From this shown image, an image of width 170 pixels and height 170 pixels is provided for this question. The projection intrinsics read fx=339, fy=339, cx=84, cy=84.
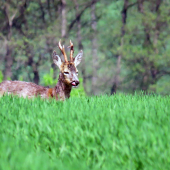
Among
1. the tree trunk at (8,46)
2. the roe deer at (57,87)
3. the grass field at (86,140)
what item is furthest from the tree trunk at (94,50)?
the grass field at (86,140)

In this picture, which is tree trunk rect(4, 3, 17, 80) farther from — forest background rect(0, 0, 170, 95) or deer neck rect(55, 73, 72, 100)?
deer neck rect(55, 73, 72, 100)

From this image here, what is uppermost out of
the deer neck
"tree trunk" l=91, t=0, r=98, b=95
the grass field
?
"tree trunk" l=91, t=0, r=98, b=95

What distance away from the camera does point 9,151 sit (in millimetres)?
3584

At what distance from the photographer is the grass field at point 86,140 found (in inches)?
136

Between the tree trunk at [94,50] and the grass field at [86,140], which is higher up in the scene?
the tree trunk at [94,50]

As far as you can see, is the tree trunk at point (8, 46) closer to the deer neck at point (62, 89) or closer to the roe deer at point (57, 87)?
the roe deer at point (57, 87)

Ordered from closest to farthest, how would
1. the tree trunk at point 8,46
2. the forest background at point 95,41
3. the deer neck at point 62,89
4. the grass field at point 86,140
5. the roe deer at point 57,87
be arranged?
1. the grass field at point 86,140
2. the roe deer at point 57,87
3. the deer neck at point 62,89
4. the tree trunk at point 8,46
5. the forest background at point 95,41

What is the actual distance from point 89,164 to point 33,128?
1416 mm

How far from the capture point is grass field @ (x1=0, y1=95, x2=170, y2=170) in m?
3.46

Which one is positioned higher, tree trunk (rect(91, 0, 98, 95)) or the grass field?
tree trunk (rect(91, 0, 98, 95))

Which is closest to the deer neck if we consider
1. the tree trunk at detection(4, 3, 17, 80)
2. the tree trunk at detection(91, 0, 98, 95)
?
the tree trunk at detection(4, 3, 17, 80)

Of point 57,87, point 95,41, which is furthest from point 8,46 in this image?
point 57,87

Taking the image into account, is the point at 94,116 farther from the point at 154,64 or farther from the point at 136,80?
the point at 136,80

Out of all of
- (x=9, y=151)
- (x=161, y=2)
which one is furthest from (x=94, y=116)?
(x=161, y=2)
